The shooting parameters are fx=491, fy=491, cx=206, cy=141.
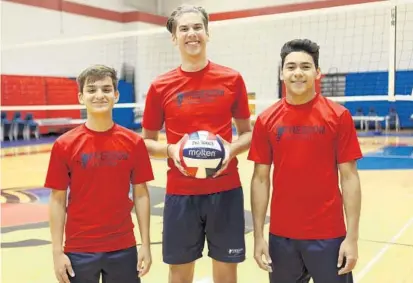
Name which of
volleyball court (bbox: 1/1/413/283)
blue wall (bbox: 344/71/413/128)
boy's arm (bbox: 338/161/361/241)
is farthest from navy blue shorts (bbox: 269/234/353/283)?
blue wall (bbox: 344/71/413/128)

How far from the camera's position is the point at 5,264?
3826 millimetres

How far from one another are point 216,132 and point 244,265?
1547 mm

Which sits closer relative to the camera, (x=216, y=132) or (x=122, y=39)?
(x=216, y=132)

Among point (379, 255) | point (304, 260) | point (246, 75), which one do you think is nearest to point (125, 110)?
point (246, 75)

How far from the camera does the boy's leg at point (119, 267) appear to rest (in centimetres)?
222

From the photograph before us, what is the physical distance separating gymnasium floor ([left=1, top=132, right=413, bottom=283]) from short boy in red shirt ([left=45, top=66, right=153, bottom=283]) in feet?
4.28

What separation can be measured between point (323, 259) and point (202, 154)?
0.74 metres

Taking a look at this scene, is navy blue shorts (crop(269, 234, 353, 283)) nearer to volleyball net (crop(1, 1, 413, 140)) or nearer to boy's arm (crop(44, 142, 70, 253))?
boy's arm (crop(44, 142, 70, 253))

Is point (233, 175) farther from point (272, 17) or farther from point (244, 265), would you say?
point (272, 17)

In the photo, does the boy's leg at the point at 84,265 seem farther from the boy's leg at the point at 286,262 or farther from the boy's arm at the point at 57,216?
the boy's leg at the point at 286,262

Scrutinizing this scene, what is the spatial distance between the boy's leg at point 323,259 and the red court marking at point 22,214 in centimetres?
378

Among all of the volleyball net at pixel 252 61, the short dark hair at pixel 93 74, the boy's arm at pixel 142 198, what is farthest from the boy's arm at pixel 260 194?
the volleyball net at pixel 252 61

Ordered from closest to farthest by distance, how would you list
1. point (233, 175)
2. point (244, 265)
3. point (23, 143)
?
point (233, 175)
point (244, 265)
point (23, 143)

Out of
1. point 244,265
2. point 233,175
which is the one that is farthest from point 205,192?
point 244,265
